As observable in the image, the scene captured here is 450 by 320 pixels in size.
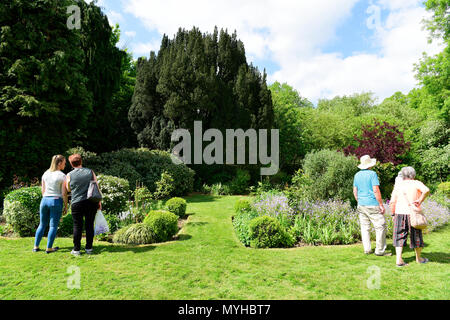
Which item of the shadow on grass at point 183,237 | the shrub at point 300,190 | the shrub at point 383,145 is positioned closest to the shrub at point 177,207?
the shadow on grass at point 183,237

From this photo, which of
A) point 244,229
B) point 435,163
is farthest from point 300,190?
point 435,163

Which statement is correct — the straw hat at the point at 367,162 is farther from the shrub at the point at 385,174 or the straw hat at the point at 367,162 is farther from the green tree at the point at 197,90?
the green tree at the point at 197,90

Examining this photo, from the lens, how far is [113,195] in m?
8.04

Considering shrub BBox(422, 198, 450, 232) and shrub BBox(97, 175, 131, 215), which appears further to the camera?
shrub BBox(97, 175, 131, 215)

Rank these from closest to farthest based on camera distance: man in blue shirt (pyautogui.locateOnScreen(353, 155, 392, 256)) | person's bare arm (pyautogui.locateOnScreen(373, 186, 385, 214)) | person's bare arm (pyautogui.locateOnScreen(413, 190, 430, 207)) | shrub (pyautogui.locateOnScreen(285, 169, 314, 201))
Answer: person's bare arm (pyautogui.locateOnScreen(413, 190, 430, 207)), person's bare arm (pyautogui.locateOnScreen(373, 186, 385, 214)), man in blue shirt (pyautogui.locateOnScreen(353, 155, 392, 256)), shrub (pyautogui.locateOnScreen(285, 169, 314, 201))

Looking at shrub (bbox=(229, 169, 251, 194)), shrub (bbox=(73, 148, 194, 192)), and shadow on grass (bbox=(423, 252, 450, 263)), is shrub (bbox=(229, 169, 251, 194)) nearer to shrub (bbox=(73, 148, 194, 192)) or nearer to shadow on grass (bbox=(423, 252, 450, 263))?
shrub (bbox=(73, 148, 194, 192))

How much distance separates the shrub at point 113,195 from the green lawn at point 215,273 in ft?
6.24

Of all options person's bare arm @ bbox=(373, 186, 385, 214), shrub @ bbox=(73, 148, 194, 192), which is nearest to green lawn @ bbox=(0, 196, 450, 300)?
person's bare arm @ bbox=(373, 186, 385, 214)

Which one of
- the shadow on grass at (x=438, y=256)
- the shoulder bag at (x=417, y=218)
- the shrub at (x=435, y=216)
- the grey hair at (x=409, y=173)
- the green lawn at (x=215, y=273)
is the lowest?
the green lawn at (x=215, y=273)

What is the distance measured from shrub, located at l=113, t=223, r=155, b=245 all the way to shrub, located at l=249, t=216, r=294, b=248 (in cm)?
245

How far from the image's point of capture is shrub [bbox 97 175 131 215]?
7988mm

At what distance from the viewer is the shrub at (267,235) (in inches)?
239

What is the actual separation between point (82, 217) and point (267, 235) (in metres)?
3.95
